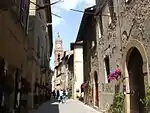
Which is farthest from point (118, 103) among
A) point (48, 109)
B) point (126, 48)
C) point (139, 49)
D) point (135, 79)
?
point (48, 109)

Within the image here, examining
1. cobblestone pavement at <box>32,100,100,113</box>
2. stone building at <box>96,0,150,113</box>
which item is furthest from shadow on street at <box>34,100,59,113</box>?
stone building at <box>96,0,150,113</box>

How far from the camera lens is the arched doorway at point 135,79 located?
11883mm

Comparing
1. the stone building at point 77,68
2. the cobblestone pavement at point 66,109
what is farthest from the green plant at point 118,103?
the stone building at point 77,68

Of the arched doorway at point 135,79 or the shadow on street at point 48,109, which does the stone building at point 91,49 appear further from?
the arched doorway at point 135,79

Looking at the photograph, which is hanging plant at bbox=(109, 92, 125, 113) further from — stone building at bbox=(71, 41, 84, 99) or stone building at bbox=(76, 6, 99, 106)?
stone building at bbox=(71, 41, 84, 99)

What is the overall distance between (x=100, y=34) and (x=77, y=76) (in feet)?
72.1

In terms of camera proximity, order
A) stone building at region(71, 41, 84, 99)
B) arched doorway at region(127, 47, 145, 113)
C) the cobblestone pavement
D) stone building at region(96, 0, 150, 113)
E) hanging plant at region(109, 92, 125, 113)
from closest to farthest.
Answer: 1. stone building at region(96, 0, 150, 113)
2. arched doorway at region(127, 47, 145, 113)
3. hanging plant at region(109, 92, 125, 113)
4. the cobblestone pavement
5. stone building at region(71, 41, 84, 99)

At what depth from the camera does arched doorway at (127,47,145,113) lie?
11.9m

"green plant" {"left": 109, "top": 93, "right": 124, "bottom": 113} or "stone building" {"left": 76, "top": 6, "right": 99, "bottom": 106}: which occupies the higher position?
"stone building" {"left": 76, "top": 6, "right": 99, "bottom": 106}

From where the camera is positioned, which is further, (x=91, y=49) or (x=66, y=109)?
(x=91, y=49)

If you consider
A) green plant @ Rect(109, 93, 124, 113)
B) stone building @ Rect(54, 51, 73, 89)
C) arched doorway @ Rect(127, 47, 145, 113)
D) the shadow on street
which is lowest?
the shadow on street

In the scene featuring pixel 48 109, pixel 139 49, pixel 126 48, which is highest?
pixel 126 48

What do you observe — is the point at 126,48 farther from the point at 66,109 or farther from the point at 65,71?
the point at 65,71

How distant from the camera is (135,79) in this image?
1237 cm
